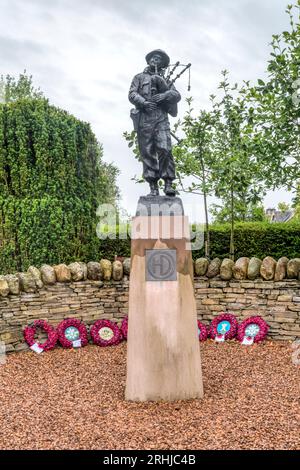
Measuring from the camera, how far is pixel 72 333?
789 cm

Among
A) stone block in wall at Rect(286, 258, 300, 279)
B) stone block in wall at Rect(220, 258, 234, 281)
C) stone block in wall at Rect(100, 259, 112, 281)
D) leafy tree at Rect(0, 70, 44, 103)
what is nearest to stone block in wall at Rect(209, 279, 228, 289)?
stone block in wall at Rect(220, 258, 234, 281)

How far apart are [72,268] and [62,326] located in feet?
3.15

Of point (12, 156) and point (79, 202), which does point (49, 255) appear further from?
point (12, 156)

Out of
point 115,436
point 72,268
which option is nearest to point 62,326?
point 72,268

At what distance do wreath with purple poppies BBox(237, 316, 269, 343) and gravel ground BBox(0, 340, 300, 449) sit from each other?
63 centimetres

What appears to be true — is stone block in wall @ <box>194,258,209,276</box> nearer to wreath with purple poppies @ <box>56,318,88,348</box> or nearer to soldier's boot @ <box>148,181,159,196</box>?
wreath with purple poppies @ <box>56,318,88,348</box>

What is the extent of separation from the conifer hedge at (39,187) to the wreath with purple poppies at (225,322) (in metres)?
2.77

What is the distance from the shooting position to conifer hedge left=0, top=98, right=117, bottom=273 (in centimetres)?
861

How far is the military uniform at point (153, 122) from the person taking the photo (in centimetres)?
563

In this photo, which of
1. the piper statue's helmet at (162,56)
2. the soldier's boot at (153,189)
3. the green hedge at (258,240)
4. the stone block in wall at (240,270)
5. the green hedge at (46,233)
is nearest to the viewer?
the soldier's boot at (153,189)

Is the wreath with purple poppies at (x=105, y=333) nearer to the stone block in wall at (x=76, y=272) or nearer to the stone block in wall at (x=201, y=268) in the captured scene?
the stone block in wall at (x=76, y=272)

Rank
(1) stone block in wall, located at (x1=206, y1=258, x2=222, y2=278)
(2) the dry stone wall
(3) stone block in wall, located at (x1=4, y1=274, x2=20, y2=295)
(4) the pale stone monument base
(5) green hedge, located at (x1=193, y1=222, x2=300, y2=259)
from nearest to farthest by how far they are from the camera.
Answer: (4) the pale stone monument base, (3) stone block in wall, located at (x1=4, y1=274, x2=20, y2=295), (2) the dry stone wall, (1) stone block in wall, located at (x1=206, y1=258, x2=222, y2=278), (5) green hedge, located at (x1=193, y1=222, x2=300, y2=259)

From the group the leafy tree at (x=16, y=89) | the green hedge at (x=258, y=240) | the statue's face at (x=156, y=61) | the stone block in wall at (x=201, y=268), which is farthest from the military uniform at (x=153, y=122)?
the leafy tree at (x=16, y=89)
